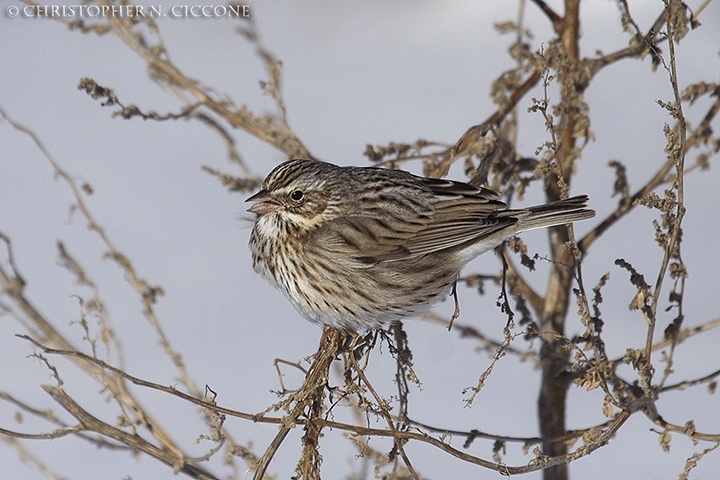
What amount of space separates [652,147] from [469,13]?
2328 mm

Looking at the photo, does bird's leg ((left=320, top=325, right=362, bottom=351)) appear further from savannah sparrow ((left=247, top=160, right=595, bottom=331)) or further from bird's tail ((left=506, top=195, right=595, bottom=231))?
bird's tail ((left=506, top=195, right=595, bottom=231))

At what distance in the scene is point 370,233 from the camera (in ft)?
11.7

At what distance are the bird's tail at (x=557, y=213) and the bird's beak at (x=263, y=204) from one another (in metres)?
1.03

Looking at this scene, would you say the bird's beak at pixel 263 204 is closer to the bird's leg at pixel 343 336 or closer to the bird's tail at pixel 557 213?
the bird's leg at pixel 343 336

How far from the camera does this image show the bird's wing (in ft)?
11.6

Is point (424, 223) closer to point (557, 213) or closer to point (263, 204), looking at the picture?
point (557, 213)

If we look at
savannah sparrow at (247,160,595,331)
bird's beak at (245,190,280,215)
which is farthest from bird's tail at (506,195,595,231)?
bird's beak at (245,190,280,215)

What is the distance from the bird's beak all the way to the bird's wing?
232 millimetres

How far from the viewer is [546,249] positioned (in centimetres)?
552

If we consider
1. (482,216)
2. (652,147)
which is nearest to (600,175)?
(652,147)

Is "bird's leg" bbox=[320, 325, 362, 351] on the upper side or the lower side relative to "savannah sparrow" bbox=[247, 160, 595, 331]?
lower

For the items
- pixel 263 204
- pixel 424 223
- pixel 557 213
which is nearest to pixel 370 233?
pixel 424 223

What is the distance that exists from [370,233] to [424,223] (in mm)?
250

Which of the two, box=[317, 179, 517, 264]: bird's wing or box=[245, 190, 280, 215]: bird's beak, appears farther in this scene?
box=[317, 179, 517, 264]: bird's wing
